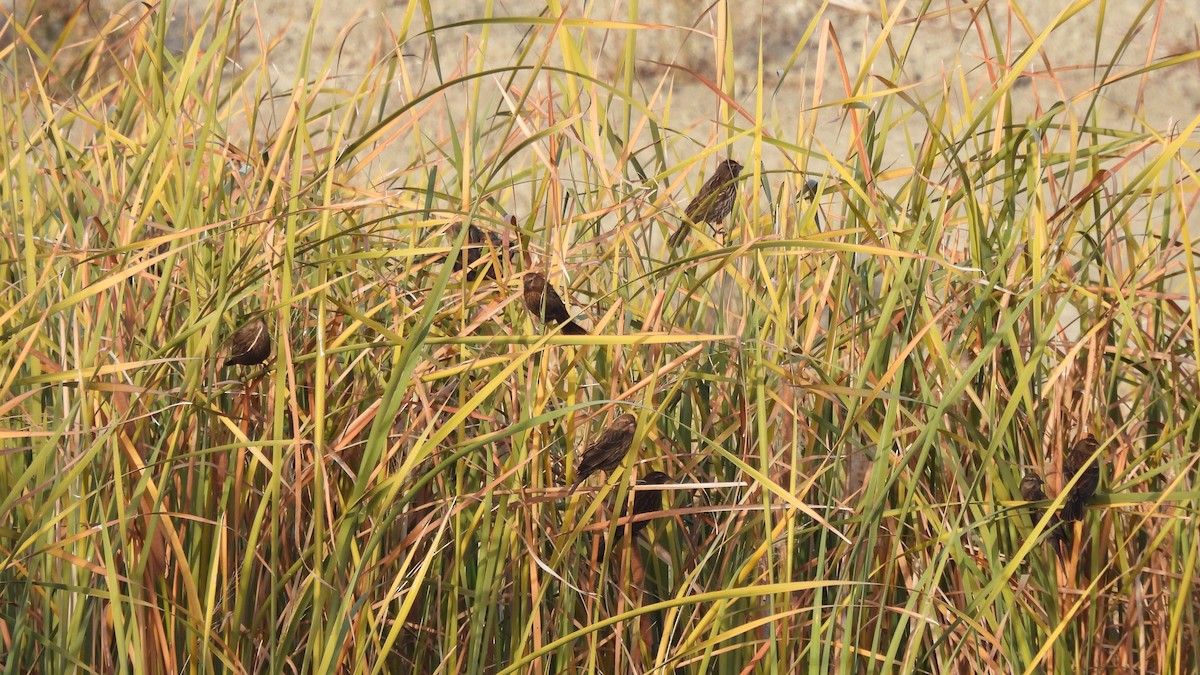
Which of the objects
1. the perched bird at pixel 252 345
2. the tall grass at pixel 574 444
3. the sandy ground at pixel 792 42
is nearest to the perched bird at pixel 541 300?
the tall grass at pixel 574 444

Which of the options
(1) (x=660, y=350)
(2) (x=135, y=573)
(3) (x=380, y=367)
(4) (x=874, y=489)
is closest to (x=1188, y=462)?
(4) (x=874, y=489)

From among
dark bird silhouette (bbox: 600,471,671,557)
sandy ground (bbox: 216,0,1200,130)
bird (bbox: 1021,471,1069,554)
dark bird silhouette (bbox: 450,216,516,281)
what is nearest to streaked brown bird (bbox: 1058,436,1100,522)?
bird (bbox: 1021,471,1069,554)

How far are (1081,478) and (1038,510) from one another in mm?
52

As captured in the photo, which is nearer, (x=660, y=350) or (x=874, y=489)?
(x=874, y=489)

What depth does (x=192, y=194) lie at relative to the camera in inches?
28.0

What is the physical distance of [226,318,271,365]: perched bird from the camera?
65cm

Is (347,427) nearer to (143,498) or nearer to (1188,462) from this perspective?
(143,498)

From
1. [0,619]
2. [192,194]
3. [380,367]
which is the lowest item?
[0,619]

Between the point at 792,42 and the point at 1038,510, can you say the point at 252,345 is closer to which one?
the point at 1038,510

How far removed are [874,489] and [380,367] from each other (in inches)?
12.4

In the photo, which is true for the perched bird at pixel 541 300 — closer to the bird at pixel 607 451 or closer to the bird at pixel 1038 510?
the bird at pixel 607 451

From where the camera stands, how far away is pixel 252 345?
2.15 ft

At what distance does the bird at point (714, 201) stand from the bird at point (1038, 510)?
25cm

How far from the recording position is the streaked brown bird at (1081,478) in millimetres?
657
